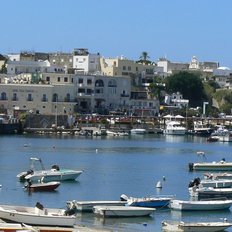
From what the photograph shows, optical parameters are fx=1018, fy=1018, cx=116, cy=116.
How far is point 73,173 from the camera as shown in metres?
46.1

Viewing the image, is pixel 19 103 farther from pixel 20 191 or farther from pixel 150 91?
pixel 20 191

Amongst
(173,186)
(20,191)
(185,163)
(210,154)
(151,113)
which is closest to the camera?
(20,191)

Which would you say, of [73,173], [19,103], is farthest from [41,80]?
[73,173]

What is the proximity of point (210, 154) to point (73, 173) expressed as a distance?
2599cm

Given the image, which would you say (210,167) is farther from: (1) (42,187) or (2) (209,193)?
(1) (42,187)

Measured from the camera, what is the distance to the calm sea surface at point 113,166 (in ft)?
117

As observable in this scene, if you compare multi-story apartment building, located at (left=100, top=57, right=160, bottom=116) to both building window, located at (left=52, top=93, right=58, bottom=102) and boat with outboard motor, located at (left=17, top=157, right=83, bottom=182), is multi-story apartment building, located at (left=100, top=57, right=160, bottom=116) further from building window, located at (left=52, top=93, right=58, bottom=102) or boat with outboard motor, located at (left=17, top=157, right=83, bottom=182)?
boat with outboard motor, located at (left=17, top=157, right=83, bottom=182)

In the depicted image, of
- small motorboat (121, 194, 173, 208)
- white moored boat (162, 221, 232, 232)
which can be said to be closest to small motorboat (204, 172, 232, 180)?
small motorboat (121, 194, 173, 208)

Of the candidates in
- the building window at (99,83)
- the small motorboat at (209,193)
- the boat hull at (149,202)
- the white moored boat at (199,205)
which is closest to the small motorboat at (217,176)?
the small motorboat at (209,193)

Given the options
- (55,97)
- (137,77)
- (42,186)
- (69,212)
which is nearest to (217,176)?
(42,186)

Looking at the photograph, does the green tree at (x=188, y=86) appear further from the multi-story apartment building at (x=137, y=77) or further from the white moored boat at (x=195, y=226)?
the white moored boat at (x=195, y=226)

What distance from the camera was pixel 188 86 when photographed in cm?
11219

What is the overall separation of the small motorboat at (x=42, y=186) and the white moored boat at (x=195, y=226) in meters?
10.2

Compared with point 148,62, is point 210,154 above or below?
below
